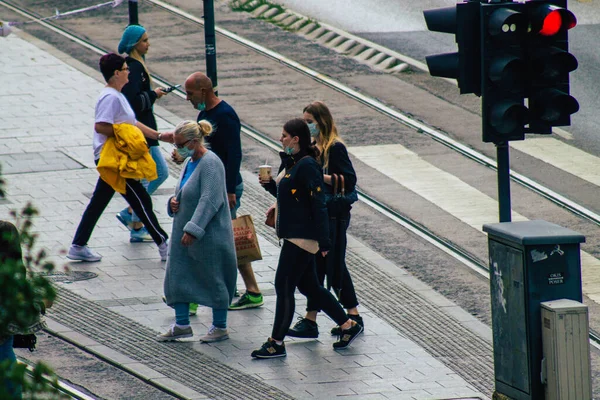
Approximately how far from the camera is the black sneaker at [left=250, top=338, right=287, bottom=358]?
8.80m

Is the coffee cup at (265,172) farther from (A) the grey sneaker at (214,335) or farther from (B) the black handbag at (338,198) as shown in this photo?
(A) the grey sneaker at (214,335)

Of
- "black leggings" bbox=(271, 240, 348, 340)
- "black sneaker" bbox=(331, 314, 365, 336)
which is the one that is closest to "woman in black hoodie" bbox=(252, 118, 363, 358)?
"black leggings" bbox=(271, 240, 348, 340)

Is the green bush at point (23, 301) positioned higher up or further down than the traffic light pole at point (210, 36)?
higher up

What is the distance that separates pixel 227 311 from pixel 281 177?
1472 mm

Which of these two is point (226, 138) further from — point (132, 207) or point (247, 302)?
point (132, 207)

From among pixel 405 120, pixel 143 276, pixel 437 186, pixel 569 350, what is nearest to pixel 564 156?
pixel 437 186

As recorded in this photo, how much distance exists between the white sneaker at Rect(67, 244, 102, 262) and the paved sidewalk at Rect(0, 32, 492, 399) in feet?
0.26

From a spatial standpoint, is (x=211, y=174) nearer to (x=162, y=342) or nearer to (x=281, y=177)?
(x=281, y=177)

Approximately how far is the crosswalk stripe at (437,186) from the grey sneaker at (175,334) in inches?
155

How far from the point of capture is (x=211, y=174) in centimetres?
895

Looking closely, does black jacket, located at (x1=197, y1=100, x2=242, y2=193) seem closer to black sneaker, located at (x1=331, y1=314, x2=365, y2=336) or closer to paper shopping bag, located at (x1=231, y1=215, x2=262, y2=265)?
paper shopping bag, located at (x1=231, y1=215, x2=262, y2=265)

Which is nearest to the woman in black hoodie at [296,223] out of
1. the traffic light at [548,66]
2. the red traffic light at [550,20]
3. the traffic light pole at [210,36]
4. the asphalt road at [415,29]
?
the traffic light at [548,66]

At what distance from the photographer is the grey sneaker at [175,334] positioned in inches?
359

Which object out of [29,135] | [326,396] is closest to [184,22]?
[29,135]
